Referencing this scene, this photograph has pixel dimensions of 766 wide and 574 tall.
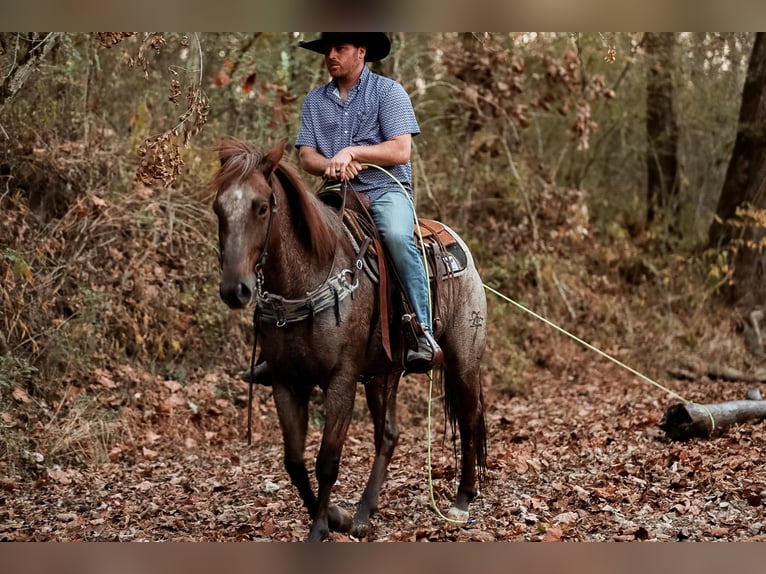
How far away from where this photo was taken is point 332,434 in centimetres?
535

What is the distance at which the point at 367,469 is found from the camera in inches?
335

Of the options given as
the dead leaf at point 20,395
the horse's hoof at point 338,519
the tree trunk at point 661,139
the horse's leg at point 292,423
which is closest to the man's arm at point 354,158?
the horse's leg at point 292,423

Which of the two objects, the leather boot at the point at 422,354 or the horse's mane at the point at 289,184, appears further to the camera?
the leather boot at the point at 422,354

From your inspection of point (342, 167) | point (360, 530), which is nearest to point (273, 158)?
point (342, 167)

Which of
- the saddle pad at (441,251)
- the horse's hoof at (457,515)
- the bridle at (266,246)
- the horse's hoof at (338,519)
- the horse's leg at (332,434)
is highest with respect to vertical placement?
the bridle at (266,246)

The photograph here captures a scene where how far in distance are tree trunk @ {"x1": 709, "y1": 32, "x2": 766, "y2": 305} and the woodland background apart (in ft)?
0.12

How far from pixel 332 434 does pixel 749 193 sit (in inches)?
423

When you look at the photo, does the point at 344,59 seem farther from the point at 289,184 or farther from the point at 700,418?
the point at 700,418

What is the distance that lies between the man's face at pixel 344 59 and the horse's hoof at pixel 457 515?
123 inches

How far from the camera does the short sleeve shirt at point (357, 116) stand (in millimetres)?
5871

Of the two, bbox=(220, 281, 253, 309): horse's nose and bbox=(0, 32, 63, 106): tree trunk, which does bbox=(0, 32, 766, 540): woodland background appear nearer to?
bbox=(0, 32, 63, 106): tree trunk

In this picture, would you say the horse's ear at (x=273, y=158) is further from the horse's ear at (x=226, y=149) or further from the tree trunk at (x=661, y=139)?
the tree trunk at (x=661, y=139)
